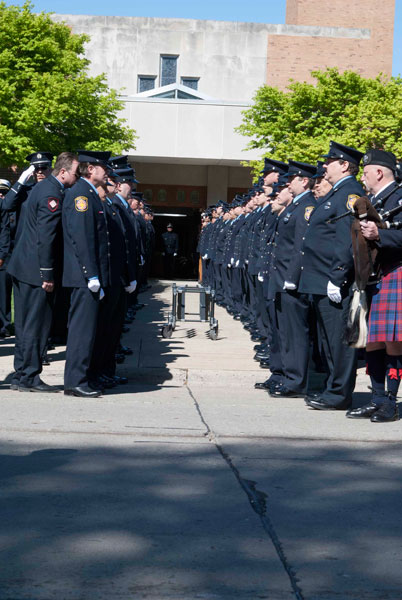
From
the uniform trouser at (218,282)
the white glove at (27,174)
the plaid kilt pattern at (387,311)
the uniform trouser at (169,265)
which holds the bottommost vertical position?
the uniform trouser at (169,265)

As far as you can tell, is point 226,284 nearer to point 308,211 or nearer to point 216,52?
point 308,211

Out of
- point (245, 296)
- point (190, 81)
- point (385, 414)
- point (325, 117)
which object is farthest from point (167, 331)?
point (190, 81)

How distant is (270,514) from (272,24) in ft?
155

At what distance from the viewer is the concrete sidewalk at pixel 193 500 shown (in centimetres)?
366

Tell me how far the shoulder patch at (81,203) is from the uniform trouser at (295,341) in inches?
83.0

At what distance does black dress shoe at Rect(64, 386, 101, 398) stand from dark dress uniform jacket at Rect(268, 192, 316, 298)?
81.9 inches

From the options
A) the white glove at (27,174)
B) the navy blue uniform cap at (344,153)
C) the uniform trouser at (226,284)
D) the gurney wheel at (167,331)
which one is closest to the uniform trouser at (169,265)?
the uniform trouser at (226,284)

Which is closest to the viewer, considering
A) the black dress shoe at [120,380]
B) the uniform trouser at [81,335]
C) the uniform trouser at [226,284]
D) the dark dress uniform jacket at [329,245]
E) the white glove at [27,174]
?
the dark dress uniform jacket at [329,245]

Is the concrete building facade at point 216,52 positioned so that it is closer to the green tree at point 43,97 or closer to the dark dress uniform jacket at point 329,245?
the green tree at point 43,97

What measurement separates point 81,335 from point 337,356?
2.23m

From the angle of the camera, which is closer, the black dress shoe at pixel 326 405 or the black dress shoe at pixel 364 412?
the black dress shoe at pixel 364 412

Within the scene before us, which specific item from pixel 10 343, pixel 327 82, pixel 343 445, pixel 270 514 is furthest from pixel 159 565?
pixel 327 82

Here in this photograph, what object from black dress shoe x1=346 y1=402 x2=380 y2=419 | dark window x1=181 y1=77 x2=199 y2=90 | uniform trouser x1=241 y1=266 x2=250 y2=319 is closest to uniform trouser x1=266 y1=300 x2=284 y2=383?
black dress shoe x1=346 y1=402 x2=380 y2=419

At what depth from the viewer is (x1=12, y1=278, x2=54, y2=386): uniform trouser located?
28.0 ft
